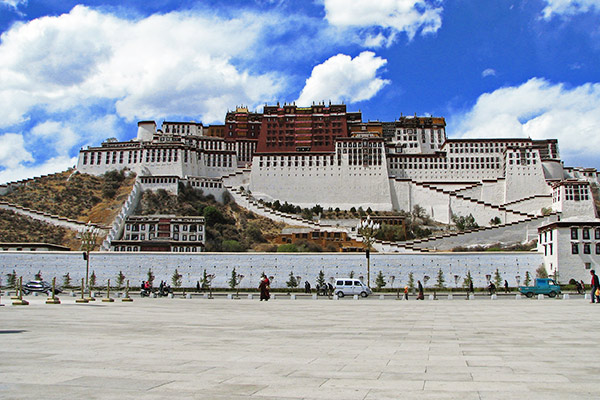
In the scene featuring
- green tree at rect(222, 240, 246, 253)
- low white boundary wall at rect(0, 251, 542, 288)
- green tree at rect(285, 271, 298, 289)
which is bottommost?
green tree at rect(285, 271, 298, 289)

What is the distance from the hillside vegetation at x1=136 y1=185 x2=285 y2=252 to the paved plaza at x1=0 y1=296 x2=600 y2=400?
179ft

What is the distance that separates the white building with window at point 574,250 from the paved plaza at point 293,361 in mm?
36350

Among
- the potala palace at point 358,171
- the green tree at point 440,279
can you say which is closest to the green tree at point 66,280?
the green tree at point 440,279

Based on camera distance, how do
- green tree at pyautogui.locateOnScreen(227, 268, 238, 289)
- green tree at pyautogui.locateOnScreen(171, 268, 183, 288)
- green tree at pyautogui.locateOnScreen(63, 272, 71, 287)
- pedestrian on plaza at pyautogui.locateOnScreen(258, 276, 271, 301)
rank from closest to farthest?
pedestrian on plaza at pyautogui.locateOnScreen(258, 276, 271, 301) < green tree at pyautogui.locateOnScreen(227, 268, 238, 289) < green tree at pyautogui.locateOnScreen(171, 268, 183, 288) < green tree at pyautogui.locateOnScreen(63, 272, 71, 287)

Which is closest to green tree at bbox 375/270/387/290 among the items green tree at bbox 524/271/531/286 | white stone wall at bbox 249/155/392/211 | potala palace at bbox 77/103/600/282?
green tree at bbox 524/271/531/286

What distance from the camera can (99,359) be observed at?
8547 millimetres

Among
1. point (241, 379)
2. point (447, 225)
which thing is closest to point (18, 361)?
point (241, 379)

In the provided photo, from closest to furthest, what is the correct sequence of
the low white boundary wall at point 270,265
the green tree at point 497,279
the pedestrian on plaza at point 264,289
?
1. the pedestrian on plaza at point 264,289
2. the green tree at point 497,279
3. the low white boundary wall at point 270,265

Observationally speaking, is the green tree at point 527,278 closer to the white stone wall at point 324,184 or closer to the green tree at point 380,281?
the green tree at point 380,281

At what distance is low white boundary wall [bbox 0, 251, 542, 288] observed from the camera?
5059cm

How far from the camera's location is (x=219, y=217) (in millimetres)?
80812

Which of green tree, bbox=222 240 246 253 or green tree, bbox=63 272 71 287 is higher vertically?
green tree, bbox=222 240 246 253

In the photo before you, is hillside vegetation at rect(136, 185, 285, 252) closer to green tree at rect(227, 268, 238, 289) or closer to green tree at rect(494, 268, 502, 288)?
green tree at rect(227, 268, 238, 289)

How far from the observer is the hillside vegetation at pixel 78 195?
80.9 metres
